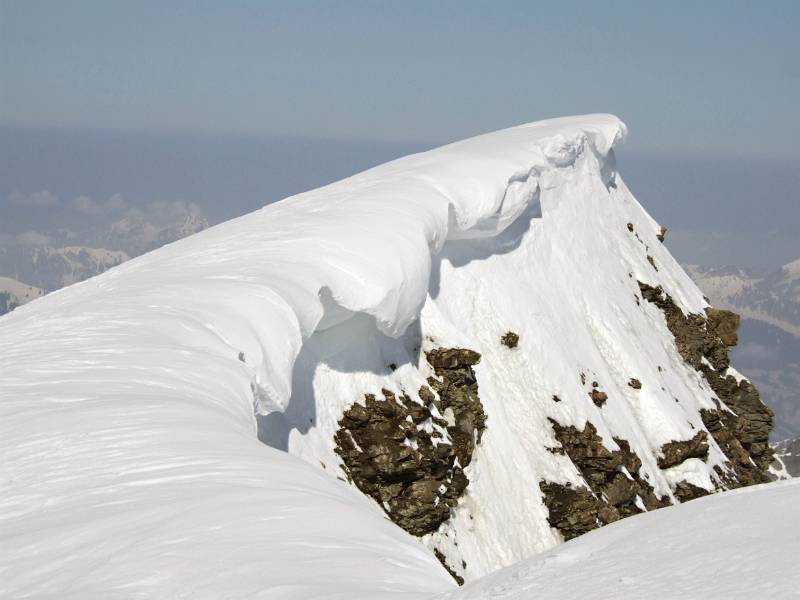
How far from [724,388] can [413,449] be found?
21085mm

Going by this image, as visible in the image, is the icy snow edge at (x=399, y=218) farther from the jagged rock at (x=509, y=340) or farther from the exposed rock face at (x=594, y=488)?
the exposed rock face at (x=594, y=488)

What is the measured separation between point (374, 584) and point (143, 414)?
5.45 metres

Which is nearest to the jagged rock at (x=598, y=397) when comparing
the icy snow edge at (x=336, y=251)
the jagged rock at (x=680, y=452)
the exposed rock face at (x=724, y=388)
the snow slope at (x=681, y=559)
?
the jagged rock at (x=680, y=452)

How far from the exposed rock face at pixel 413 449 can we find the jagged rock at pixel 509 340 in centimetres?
406

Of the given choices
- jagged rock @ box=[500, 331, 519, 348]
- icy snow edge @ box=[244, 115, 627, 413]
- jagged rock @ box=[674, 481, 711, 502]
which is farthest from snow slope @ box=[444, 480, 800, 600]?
jagged rock @ box=[674, 481, 711, 502]

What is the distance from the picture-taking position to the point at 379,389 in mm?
23453

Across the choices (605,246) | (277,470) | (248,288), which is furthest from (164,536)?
(605,246)

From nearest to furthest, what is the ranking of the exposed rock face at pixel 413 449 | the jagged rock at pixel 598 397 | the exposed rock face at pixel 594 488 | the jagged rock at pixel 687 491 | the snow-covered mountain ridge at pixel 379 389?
the snow-covered mountain ridge at pixel 379 389, the exposed rock face at pixel 413 449, the exposed rock face at pixel 594 488, the jagged rock at pixel 598 397, the jagged rock at pixel 687 491

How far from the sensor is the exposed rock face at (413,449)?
21703 mm

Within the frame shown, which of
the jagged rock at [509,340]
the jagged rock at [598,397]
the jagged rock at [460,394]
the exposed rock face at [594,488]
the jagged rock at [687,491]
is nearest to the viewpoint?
the jagged rock at [460,394]

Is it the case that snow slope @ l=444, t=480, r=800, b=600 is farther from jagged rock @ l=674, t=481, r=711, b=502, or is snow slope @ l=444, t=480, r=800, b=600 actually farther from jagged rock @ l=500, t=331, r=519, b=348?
jagged rock @ l=674, t=481, r=711, b=502

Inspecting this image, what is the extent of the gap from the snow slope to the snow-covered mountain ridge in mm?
1515

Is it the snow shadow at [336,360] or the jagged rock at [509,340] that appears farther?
the jagged rock at [509,340]

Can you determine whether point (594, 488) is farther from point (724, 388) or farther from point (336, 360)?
point (724, 388)
